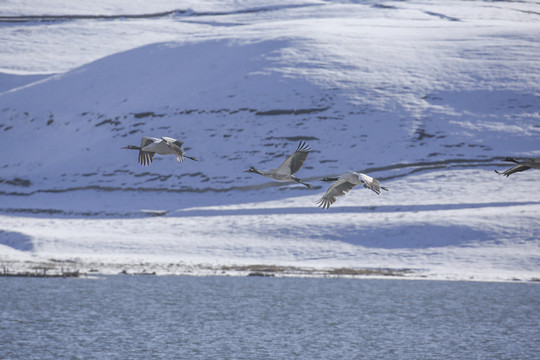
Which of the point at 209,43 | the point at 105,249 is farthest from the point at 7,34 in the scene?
the point at 105,249

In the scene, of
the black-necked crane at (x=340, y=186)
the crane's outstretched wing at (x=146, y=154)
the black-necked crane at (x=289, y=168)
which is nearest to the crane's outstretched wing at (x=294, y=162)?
the black-necked crane at (x=289, y=168)

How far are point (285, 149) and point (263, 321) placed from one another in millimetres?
25348

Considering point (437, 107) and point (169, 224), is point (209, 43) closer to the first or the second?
point (437, 107)

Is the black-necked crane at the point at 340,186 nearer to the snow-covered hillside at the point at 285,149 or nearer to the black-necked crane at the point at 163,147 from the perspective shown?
the black-necked crane at the point at 163,147

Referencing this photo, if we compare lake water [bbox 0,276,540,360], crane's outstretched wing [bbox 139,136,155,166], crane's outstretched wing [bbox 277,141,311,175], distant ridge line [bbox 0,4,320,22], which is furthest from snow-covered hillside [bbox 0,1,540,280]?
crane's outstretched wing [bbox 277,141,311,175]

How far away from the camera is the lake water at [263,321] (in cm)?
3394

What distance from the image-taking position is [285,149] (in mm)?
66438

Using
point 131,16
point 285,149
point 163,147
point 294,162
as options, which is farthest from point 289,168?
point 131,16

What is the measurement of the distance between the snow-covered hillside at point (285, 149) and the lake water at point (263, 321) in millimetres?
2373

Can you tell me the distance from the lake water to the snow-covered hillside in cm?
237

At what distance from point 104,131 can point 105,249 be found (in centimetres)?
2643

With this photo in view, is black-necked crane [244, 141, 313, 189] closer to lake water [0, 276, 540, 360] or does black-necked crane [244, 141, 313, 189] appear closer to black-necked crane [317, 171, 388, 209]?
black-necked crane [317, 171, 388, 209]

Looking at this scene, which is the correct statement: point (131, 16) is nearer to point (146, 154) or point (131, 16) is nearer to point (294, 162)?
point (146, 154)

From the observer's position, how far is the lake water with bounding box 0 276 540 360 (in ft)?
111
